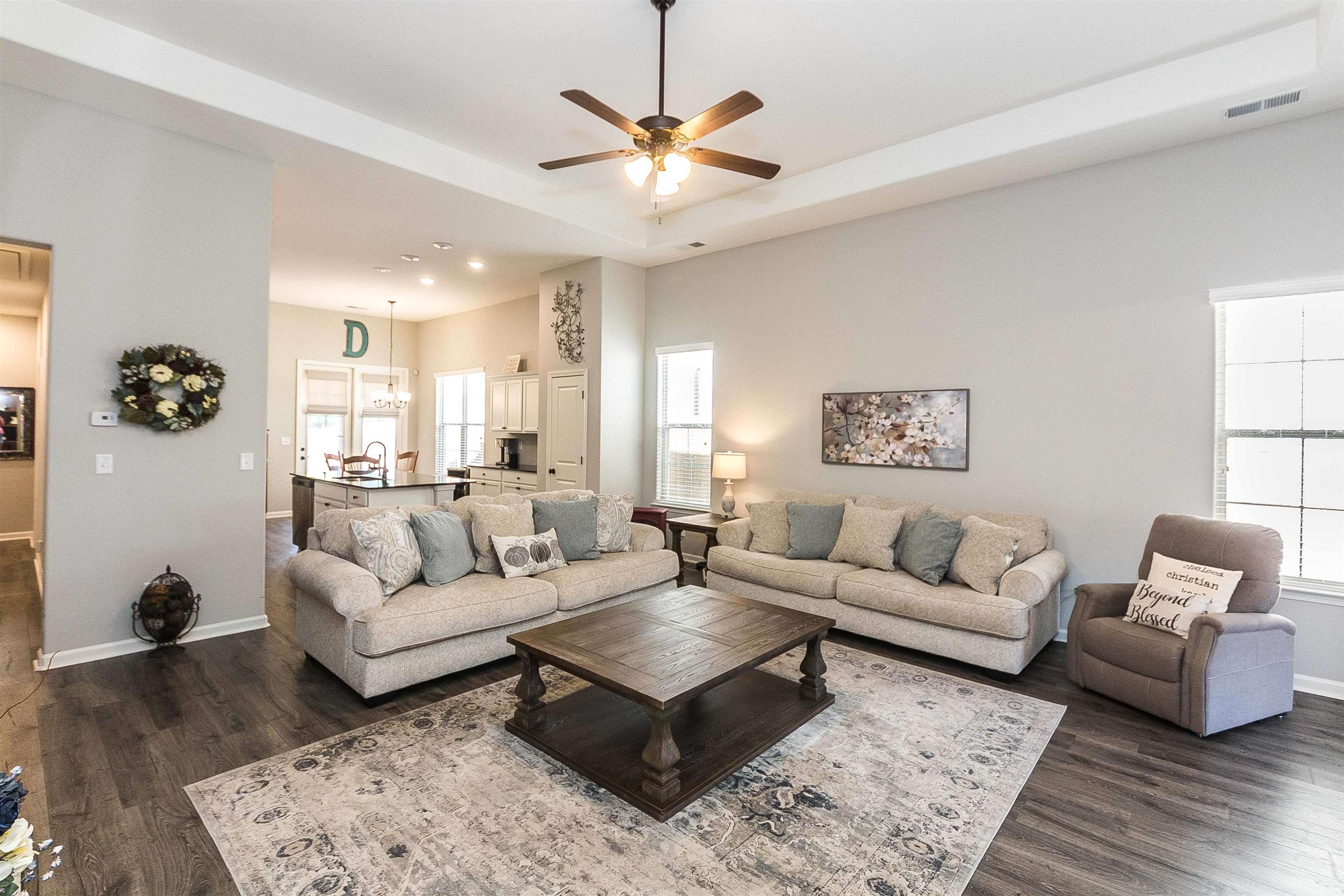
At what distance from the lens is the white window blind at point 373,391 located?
10258 millimetres

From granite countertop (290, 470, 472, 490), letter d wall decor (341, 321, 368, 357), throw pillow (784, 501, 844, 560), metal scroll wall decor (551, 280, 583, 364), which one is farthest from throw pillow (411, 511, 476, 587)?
letter d wall decor (341, 321, 368, 357)

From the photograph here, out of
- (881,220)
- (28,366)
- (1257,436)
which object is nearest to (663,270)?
(881,220)

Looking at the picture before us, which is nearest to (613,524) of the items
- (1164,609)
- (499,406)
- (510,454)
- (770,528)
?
(770,528)

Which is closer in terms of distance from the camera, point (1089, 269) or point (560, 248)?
point (1089, 269)

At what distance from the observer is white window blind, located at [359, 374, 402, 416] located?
1026 cm

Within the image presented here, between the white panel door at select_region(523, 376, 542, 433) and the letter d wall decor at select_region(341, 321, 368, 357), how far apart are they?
3.80 meters

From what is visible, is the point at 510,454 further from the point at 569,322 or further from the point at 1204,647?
the point at 1204,647

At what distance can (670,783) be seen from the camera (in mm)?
2324

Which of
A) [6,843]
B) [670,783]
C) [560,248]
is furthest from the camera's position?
[560,248]

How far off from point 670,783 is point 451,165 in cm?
441

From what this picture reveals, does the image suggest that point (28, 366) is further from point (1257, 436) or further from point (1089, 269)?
point (1257, 436)

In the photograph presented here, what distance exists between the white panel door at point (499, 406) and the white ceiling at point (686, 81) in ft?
11.5

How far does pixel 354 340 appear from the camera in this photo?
33.2 ft

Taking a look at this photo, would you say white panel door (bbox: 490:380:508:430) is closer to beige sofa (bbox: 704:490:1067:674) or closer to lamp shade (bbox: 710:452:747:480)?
lamp shade (bbox: 710:452:747:480)
